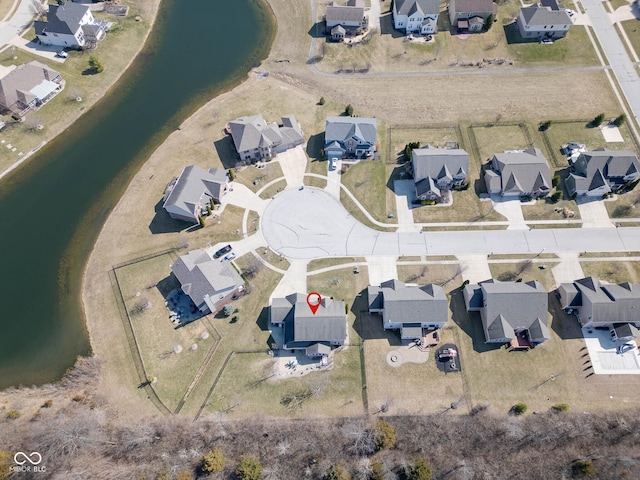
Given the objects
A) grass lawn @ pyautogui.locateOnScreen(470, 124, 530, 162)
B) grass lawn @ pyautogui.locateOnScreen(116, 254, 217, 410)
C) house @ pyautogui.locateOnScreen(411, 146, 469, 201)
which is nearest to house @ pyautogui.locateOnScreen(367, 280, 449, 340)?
house @ pyautogui.locateOnScreen(411, 146, 469, 201)

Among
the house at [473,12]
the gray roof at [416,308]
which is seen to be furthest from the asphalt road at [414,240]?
the house at [473,12]

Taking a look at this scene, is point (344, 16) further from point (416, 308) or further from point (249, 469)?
point (249, 469)

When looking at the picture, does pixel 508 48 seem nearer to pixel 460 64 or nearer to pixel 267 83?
pixel 460 64

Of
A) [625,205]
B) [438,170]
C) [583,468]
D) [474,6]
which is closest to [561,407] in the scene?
[583,468]

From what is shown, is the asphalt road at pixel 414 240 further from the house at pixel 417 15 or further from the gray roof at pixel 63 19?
the gray roof at pixel 63 19

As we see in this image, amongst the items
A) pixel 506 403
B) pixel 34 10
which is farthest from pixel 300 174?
pixel 34 10

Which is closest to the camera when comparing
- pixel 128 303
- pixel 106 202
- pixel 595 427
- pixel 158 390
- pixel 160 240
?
pixel 595 427

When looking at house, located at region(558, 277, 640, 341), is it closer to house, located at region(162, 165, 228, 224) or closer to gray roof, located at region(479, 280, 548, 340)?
gray roof, located at region(479, 280, 548, 340)

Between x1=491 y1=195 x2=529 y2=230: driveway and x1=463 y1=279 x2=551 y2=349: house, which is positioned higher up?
x1=491 y1=195 x2=529 y2=230: driveway
